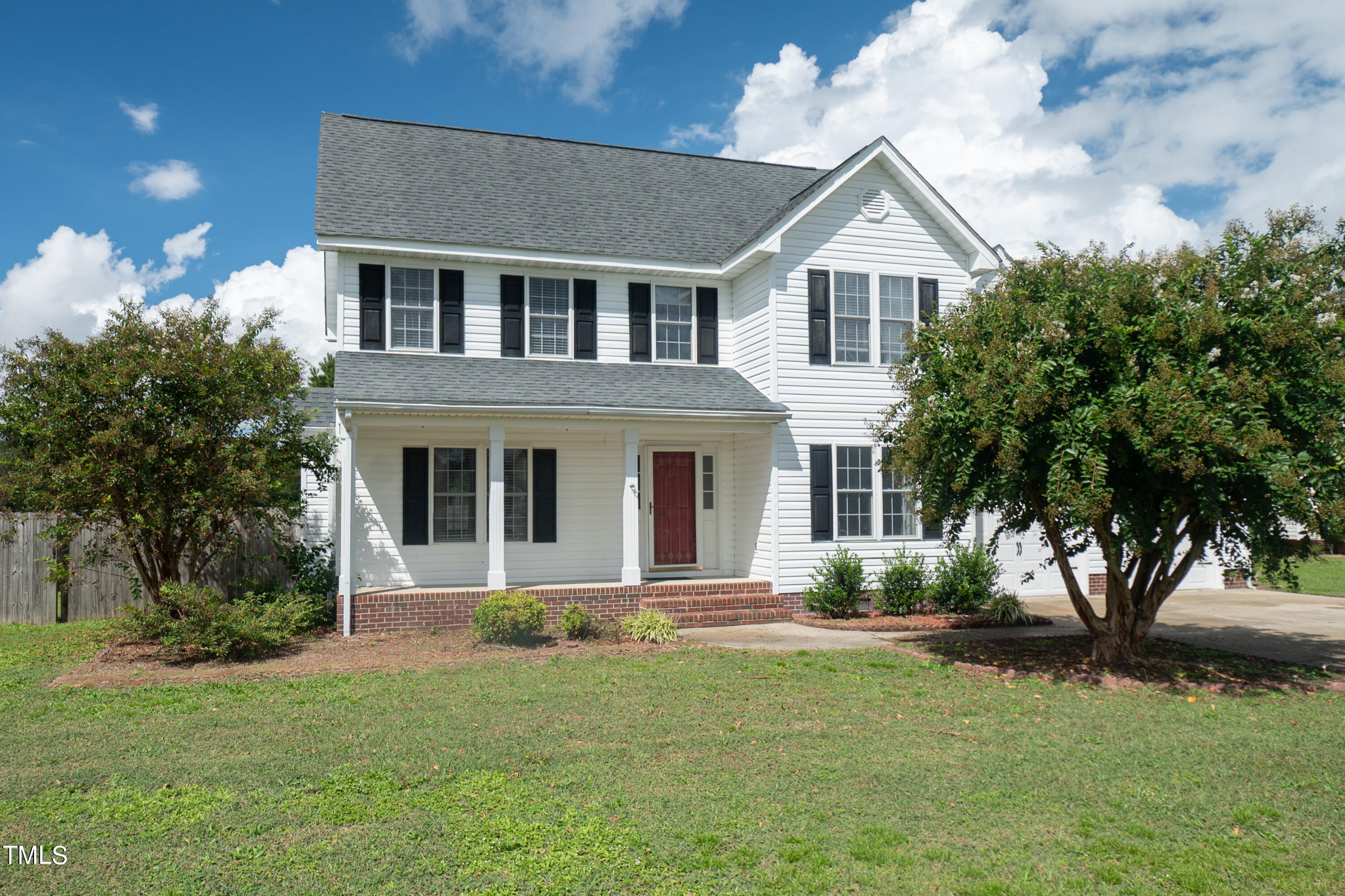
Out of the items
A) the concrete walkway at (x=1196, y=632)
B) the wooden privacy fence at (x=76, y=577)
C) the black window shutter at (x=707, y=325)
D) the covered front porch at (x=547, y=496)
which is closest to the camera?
the concrete walkway at (x=1196, y=632)

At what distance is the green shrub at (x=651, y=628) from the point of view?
11500mm

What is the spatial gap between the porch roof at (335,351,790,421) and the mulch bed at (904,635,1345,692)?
482cm

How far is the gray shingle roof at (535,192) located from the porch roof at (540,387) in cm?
200

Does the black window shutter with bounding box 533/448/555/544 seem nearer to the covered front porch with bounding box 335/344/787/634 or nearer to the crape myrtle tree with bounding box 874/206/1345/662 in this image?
the covered front porch with bounding box 335/344/787/634

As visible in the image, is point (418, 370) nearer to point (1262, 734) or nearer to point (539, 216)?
point (539, 216)

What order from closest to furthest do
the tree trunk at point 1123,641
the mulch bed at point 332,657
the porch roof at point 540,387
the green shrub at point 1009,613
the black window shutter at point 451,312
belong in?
the mulch bed at point 332,657 → the tree trunk at point 1123,641 → the porch roof at point 540,387 → the green shrub at point 1009,613 → the black window shutter at point 451,312

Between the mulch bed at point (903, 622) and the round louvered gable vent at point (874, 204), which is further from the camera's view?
the round louvered gable vent at point (874, 204)

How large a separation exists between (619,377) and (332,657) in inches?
250

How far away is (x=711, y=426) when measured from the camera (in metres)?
13.8

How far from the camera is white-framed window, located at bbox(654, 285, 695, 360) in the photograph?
Result: 15234 mm

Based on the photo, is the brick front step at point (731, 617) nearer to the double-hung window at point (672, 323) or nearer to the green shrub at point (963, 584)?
the green shrub at point (963, 584)

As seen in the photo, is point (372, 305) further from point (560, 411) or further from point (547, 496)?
point (547, 496)

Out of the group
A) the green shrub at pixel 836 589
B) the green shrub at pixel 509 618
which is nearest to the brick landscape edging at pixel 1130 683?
the green shrub at pixel 836 589

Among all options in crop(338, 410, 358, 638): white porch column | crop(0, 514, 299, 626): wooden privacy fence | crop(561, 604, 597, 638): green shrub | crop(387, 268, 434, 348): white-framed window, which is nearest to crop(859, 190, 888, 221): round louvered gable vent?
crop(387, 268, 434, 348): white-framed window
